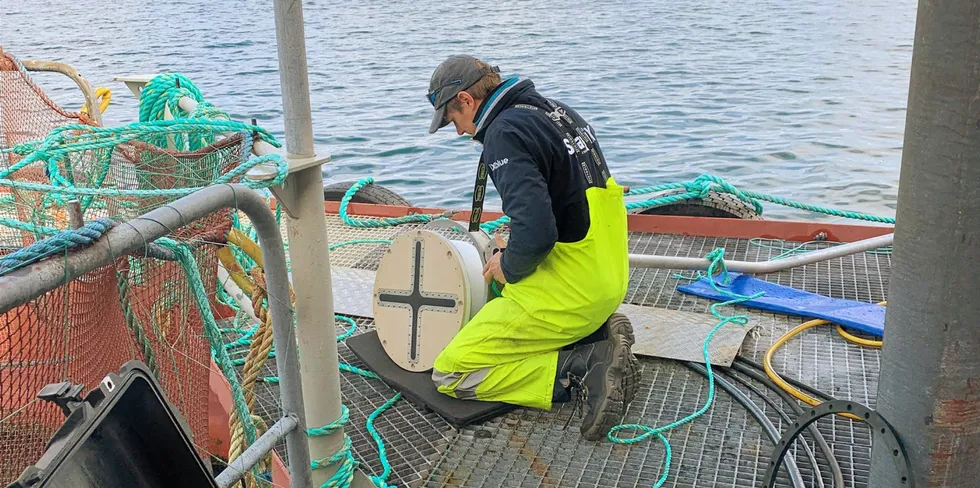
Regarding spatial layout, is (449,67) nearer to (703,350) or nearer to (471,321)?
(471,321)

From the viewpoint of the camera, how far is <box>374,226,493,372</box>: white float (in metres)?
4.33

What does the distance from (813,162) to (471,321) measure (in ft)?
33.2

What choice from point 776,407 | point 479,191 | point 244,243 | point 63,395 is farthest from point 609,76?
point 63,395

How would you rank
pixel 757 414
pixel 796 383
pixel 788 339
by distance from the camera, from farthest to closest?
pixel 788 339, pixel 796 383, pixel 757 414

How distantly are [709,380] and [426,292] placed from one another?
1.50 metres

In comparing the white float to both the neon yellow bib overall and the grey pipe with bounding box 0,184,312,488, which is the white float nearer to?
the neon yellow bib overall

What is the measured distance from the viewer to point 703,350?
14.7ft

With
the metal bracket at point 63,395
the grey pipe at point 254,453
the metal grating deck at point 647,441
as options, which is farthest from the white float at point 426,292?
the metal bracket at point 63,395

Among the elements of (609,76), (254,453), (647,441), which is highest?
(254,453)

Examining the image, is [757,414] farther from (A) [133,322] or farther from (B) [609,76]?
(B) [609,76]

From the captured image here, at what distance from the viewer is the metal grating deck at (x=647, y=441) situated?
354cm

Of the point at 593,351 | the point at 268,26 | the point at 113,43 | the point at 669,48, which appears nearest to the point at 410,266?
the point at 593,351

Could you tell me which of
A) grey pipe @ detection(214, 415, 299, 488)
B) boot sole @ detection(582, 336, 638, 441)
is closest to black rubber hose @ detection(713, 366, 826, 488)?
boot sole @ detection(582, 336, 638, 441)

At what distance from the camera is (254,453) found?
7.72 feet
